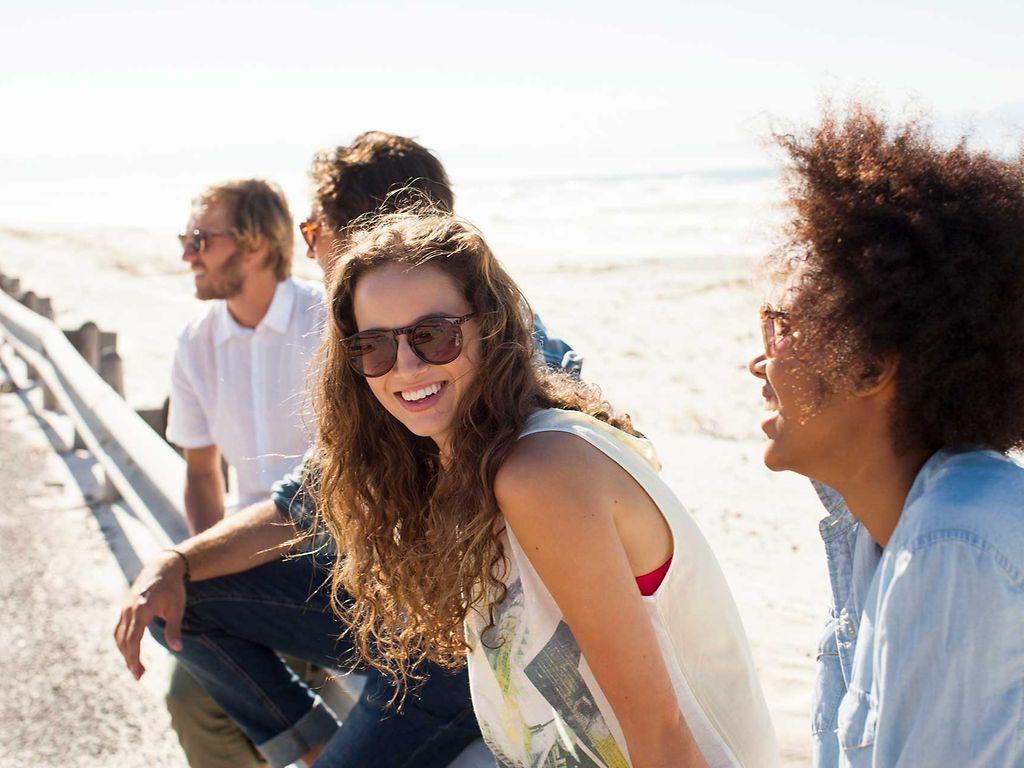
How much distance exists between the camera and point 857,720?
5.75ft

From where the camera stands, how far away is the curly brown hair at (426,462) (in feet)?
6.79

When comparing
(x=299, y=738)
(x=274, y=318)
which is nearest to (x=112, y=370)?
(x=274, y=318)

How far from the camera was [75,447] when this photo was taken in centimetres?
696

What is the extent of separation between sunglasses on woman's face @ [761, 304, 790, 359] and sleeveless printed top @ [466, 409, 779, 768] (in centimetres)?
33

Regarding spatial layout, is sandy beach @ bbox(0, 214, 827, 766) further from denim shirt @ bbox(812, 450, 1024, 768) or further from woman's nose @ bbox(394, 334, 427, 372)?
woman's nose @ bbox(394, 334, 427, 372)

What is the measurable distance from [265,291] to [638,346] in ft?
35.4

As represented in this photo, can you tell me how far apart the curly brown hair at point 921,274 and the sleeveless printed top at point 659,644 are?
43cm

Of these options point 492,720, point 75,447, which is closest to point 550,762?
point 492,720

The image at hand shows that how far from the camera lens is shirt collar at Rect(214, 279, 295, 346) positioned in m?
3.86

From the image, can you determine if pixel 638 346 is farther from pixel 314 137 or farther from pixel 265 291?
pixel 314 137

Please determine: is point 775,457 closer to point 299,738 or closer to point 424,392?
point 424,392

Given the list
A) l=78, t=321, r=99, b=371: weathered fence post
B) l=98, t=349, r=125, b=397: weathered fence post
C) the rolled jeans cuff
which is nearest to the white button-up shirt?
the rolled jeans cuff

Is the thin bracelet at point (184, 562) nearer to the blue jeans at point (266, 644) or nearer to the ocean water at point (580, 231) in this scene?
the blue jeans at point (266, 644)

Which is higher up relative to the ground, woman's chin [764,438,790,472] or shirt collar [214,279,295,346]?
woman's chin [764,438,790,472]
